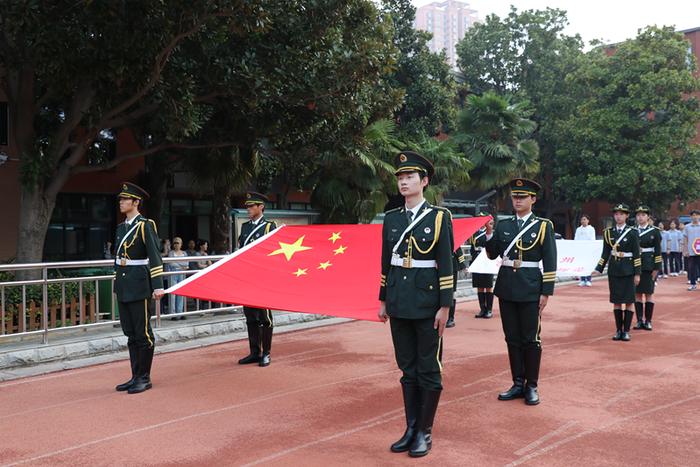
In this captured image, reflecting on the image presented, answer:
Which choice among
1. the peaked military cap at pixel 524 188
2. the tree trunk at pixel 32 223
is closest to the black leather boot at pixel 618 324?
the peaked military cap at pixel 524 188

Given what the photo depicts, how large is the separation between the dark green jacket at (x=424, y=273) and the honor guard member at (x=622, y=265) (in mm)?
5597

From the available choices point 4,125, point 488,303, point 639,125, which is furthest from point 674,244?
point 4,125

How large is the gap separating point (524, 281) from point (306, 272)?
7.40ft

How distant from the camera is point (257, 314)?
793 cm

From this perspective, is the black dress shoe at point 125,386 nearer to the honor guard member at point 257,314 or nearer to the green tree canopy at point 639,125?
the honor guard member at point 257,314

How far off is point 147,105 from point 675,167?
27179 millimetres

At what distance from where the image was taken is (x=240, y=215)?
1251 centimetres

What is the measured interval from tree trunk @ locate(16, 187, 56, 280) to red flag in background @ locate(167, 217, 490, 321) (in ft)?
17.5

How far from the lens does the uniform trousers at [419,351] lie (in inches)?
187

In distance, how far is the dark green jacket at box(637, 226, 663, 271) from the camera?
10492mm

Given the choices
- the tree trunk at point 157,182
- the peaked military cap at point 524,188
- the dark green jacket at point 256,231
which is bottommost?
the dark green jacket at point 256,231

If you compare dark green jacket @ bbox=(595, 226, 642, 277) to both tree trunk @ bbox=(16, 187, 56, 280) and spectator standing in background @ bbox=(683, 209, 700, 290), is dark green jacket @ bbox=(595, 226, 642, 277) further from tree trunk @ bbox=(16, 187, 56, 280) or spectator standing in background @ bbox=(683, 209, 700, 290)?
spectator standing in background @ bbox=(683, 209, 700, 290)

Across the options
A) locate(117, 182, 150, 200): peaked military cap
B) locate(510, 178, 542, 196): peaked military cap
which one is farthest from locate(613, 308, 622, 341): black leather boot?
locate(117, 182, 150, 200): peaked military cap

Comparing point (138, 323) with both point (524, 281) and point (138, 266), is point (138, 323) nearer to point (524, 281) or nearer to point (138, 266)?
point (138, 266)
